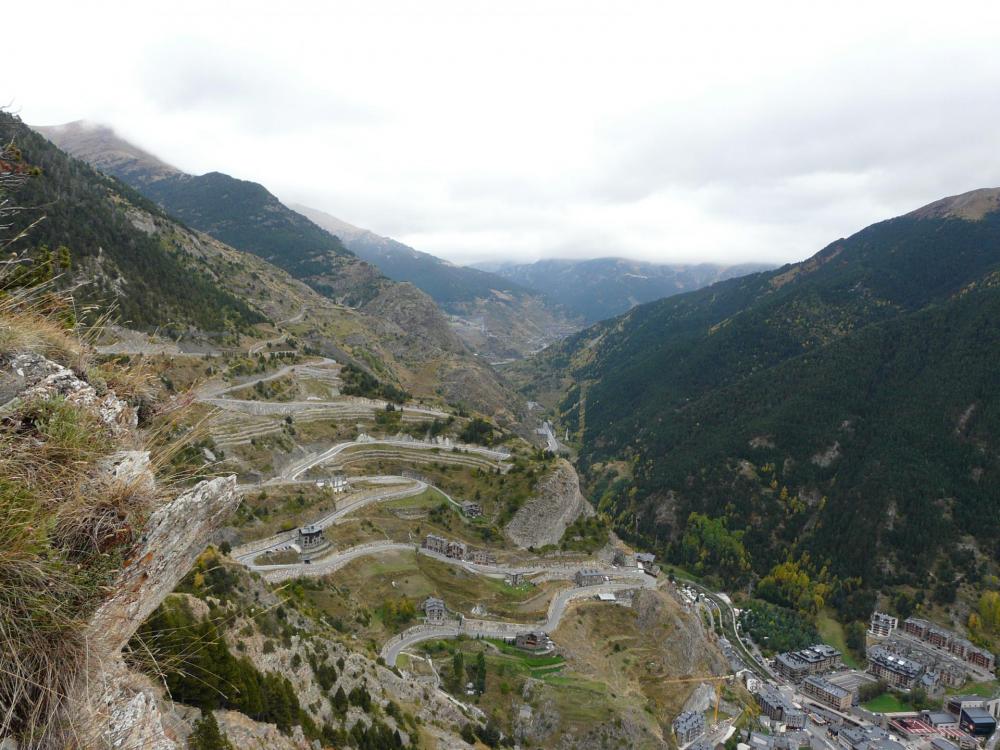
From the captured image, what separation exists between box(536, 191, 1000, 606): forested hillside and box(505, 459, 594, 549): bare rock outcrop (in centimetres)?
4799

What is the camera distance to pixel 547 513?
53031 mm

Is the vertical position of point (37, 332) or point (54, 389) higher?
point (37, 332)

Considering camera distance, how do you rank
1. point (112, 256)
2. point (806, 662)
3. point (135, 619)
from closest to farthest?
point (135, 619)
point (112, 256)
point (806, 662)

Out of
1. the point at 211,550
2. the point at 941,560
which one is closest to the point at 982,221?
the point at 941,560

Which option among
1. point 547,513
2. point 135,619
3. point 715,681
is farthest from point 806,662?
point 135,619

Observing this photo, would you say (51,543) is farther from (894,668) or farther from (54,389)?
(894,668)

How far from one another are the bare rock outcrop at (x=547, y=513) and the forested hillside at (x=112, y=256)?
4049 cm

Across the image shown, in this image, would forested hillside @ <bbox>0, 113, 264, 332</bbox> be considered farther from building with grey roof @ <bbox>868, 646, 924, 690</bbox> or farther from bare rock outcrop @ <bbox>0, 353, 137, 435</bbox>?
building with grey roof @ <bbox>868, 646, 924, 690</bbox>

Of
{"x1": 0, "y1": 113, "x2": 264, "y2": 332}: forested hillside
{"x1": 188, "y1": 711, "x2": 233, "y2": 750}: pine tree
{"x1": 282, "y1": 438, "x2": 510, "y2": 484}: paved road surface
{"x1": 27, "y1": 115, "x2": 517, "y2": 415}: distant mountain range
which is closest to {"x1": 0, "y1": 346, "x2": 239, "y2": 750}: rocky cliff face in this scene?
{"x1": 188, "y1": 711, "x2": 233, "y2": 750}: pine tree

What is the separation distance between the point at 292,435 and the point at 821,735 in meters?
60.9

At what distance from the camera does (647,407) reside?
15238 cm

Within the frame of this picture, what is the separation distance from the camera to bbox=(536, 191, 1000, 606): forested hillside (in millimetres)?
88500

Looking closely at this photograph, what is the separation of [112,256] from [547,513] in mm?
59839

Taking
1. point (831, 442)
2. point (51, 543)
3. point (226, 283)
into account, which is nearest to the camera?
point (51, 543)
